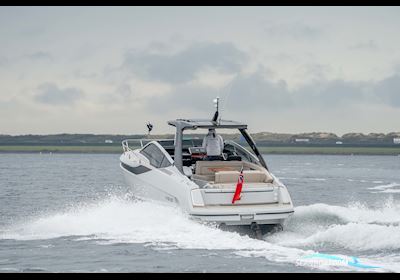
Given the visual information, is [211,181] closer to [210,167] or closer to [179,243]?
[210,167]

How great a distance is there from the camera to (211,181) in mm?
15719

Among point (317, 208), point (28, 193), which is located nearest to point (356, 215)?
point (317, 208)

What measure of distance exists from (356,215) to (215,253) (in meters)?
6.51

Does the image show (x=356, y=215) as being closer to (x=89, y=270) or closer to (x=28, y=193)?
(x=89, y=270)

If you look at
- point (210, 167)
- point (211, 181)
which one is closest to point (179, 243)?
point (211, 181)

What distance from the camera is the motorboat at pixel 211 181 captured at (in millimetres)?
14203

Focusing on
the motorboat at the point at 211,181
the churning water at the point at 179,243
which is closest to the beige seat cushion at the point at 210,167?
the motorboat at the point at 211,181

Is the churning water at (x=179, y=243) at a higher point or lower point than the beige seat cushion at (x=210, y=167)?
lower

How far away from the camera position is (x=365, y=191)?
3312 cm

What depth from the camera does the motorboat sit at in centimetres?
1420

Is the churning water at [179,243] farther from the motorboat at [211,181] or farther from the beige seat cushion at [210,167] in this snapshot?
the beige seat cushion at [210,167]

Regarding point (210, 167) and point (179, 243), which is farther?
point (210, 167)
